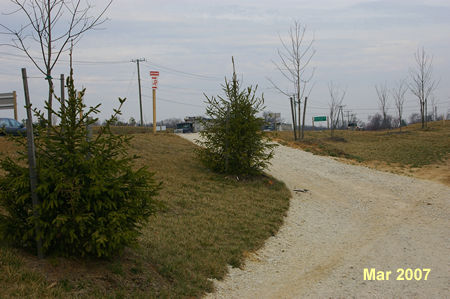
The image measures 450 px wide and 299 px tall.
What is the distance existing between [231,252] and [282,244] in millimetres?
1975

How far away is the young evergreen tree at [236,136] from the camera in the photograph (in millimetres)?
16203

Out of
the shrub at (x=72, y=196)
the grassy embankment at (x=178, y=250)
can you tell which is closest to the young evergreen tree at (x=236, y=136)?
the grassy embankment at (x=178, y=250)

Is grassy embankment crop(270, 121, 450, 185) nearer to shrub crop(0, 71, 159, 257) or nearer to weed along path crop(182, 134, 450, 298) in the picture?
weed along path crop(182, 134, 450, 298)

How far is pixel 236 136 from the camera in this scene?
52.6 ft

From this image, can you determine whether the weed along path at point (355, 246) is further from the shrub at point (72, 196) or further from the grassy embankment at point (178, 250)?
the shrub at point (72, 196)

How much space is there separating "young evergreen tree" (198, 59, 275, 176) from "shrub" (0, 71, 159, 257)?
34.6ft

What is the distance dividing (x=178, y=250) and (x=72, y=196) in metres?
2.96

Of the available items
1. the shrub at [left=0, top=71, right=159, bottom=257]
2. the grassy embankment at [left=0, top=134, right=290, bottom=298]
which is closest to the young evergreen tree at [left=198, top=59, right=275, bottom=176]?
the grassy embankment at [left=0, top=134, right=290, bottom=298]

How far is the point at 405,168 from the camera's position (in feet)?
76.6

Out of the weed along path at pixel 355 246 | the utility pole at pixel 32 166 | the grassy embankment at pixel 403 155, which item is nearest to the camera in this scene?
the utility pole at pixel 32 166

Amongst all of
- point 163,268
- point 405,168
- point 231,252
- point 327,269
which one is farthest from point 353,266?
point 405,168

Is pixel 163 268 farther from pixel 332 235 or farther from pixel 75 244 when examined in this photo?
pixel 332 235

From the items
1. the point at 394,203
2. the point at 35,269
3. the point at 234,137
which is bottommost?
the point at 394,203

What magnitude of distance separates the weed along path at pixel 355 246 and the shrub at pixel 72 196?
6.64 ft
